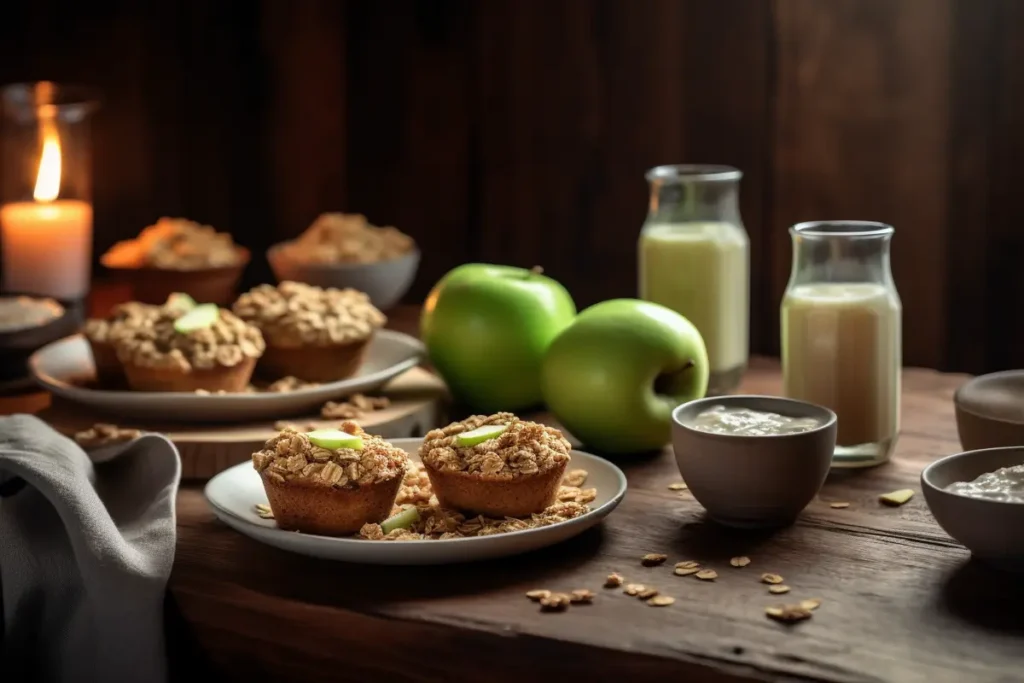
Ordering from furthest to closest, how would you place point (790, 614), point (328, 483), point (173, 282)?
point (173, 282), point (328, 483), point (790, 614)

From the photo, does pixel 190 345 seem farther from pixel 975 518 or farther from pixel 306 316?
pixel 975 518

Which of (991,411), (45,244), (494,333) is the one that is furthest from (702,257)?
(45,244)

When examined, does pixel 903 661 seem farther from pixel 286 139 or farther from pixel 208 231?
pixel 286 139

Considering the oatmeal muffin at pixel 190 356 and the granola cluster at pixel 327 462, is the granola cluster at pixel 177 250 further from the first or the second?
the granola cluster at pixel 327 462

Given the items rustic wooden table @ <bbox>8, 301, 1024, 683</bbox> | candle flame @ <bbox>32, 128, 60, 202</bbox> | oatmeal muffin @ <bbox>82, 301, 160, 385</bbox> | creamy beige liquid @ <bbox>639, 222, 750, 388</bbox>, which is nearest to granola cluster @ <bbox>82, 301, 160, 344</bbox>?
oatmeal muffin @ <bbox>82, 301, 160, 385</bbox>

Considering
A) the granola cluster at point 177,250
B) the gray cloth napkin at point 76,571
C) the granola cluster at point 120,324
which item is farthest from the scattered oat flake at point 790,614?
the granola cluster at point 177,250

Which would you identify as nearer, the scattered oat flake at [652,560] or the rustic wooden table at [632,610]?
the rustic wooden table at [632,610]
